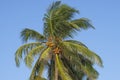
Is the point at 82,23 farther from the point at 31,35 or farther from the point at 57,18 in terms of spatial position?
the point at 31,35

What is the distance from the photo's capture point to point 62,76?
1419 inches

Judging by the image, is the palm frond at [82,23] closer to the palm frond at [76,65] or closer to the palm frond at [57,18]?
the palm frond at [57,18]

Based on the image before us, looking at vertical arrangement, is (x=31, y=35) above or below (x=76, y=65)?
above

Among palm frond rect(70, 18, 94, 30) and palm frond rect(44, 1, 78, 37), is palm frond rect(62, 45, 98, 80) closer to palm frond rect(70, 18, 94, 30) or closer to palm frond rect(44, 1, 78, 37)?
palm frond rect(44, 1, 78, 37)

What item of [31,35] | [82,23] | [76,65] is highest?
[82,23]

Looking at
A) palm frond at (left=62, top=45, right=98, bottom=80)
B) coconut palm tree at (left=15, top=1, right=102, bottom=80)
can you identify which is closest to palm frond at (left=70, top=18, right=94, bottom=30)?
coconut palm tree at (left=15, top=1, right=102, bottom=80)

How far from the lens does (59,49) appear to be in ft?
124

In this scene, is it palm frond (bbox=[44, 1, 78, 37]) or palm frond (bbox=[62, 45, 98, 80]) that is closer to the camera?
palm frond (bbox=[62, 45, 98, 80])

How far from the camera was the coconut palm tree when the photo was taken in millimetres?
37125

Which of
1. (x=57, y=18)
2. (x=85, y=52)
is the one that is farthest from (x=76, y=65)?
(x=57, y=18)

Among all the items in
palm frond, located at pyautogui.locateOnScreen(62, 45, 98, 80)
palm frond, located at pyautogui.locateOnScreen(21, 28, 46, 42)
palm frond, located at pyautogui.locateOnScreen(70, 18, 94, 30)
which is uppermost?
palm frond, located at pyautogui.locateOnScreen(70, 18, 94, 30)

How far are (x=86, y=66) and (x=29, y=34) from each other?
566 centimetres

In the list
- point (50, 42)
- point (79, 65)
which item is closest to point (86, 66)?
point (79, 65)

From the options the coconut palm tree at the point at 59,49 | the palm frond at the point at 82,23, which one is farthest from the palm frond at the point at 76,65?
the palm frond at the point at 82,23
